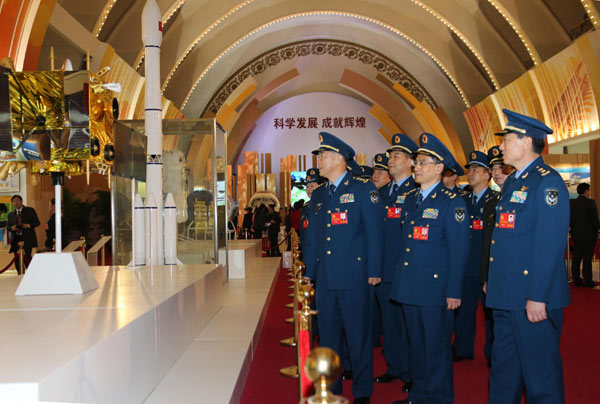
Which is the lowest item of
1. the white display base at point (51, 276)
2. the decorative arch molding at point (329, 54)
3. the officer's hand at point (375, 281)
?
the officer's hand at point (375, 281)

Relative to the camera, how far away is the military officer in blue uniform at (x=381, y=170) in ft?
20.5

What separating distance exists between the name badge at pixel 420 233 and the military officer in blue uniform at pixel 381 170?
8.14 feet

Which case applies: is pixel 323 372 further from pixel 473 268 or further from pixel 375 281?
pixel 473 268

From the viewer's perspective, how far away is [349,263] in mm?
4055

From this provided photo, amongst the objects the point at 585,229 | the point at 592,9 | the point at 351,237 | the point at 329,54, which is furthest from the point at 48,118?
the point at 329,54

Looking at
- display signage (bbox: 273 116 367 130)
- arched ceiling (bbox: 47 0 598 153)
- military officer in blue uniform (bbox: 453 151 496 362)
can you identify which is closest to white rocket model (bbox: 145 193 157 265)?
military officer in blue uniform (bbox: 453 151 496 362)

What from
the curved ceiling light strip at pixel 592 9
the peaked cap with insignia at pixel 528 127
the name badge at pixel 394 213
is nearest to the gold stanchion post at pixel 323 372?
the peaked cap with insignia at pixel 528 127

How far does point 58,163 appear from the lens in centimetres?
461

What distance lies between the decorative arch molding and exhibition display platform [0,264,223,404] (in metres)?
16.1

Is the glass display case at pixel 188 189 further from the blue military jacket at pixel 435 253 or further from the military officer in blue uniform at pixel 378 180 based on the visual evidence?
the blue military jacket at pixel 435 253

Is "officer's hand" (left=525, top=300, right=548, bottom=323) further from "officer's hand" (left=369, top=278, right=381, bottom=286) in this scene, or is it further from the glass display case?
the glass display case

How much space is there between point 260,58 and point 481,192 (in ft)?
54.4

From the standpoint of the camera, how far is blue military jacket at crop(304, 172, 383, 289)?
4.05 m

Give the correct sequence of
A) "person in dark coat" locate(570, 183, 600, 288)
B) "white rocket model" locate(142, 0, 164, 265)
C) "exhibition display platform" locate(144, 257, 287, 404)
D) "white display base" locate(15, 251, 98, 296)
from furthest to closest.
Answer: "person in dark coat" locate(570, 183, 600, 288) → "white rocket model" locate(142, 0, 164, 265) → "white display base" locate(15, 251, 98, 296) → "exhibition display platform" locate(144, 257, 287, 404)
